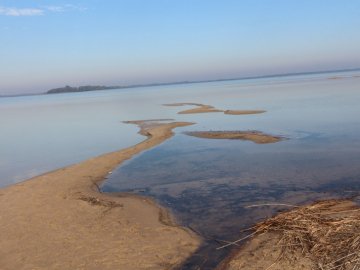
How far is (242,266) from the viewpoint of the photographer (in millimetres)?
6887

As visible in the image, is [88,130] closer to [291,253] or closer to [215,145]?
[215,145]

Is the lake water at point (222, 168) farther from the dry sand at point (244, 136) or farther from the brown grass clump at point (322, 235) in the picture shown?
the brown grass clump at point (322, 235)

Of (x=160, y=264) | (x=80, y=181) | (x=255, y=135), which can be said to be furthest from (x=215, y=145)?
(x=160, y=264)

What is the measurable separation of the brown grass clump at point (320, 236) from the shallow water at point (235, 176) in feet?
3.91

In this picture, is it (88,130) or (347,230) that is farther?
(88,130)

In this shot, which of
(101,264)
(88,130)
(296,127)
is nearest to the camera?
(101,264)

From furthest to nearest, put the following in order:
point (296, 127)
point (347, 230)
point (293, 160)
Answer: point (296, 127) < point (293, 160) < point (347, 230)

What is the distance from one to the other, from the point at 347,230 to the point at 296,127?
18.2 metres

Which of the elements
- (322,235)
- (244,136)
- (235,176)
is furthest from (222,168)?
(322,235)

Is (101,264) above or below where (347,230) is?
below

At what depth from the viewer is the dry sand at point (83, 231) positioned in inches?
311

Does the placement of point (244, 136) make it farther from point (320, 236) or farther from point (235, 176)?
point (320, 236)

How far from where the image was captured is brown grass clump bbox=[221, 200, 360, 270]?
20.8ft

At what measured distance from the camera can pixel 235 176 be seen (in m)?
14.0
